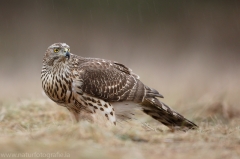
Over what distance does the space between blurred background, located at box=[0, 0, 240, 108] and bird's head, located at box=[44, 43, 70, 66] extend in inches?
171

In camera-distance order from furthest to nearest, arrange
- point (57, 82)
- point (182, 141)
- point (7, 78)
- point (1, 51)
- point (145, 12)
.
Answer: point (145, 12), point (1, 51), point (7, 78), point (57, 82), point (182, 141)

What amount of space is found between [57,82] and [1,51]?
8.82 meters

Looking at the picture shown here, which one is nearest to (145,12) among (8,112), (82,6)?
(82,6)

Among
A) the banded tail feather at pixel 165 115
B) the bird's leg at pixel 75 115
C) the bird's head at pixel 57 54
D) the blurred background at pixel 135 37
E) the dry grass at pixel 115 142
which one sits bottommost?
the dry grass at pixel 115 142

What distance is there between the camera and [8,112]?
324 inches

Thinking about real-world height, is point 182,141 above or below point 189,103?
below

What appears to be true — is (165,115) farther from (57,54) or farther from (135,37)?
(135,37)

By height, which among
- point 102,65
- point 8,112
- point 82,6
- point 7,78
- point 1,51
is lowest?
point 8,112

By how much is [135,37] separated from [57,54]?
982cm

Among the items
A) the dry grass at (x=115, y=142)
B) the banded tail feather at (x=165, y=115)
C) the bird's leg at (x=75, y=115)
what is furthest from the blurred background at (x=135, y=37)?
the dry grass at (x=115, y=142)

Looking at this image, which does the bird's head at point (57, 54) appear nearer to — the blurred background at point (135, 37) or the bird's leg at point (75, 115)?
the bird's leg at point (75, 115)

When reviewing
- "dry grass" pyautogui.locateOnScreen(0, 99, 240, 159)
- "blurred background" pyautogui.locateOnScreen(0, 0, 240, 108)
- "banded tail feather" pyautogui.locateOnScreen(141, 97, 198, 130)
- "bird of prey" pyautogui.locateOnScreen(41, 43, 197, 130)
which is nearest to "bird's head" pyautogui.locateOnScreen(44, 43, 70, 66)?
"bird of prey" pyautogui.locateOnScreen(41, 43, 197, 130)

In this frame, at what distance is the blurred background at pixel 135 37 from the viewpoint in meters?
13.2

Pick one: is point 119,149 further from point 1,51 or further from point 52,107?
point 1,51
